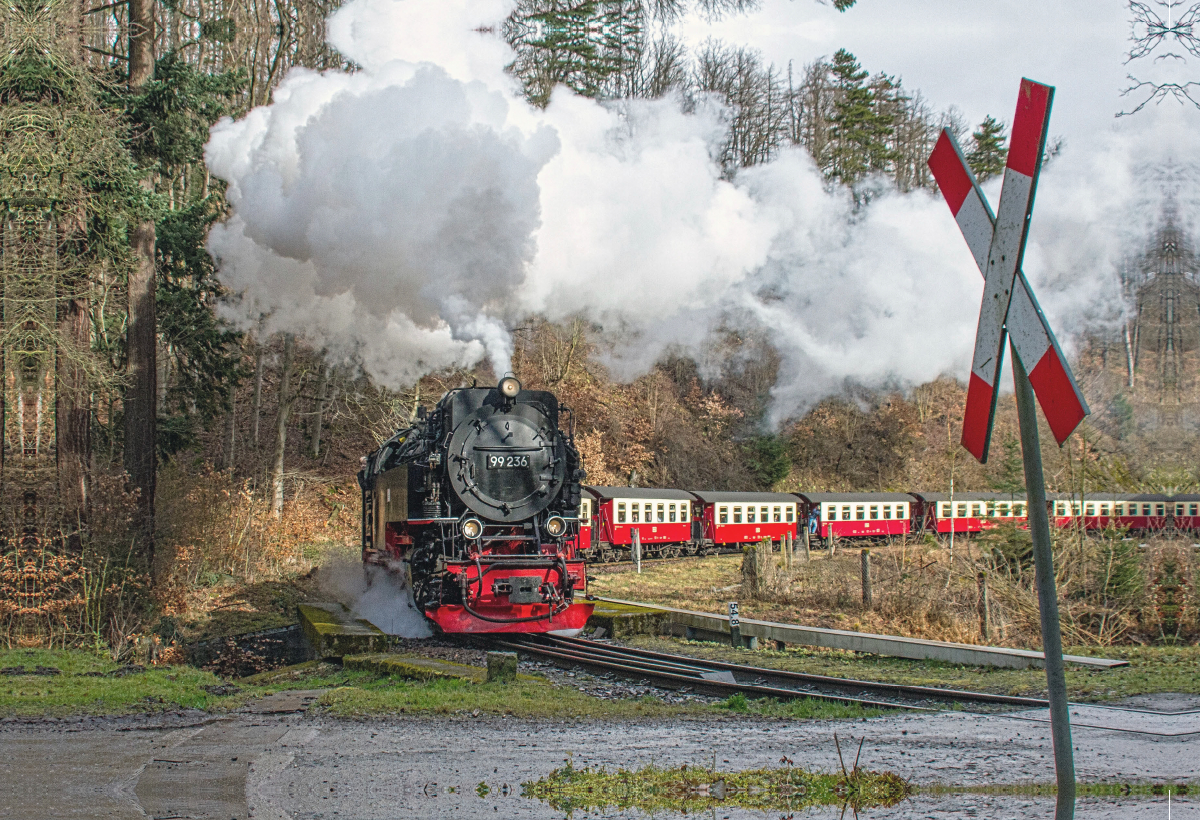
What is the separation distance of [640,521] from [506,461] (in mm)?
15872

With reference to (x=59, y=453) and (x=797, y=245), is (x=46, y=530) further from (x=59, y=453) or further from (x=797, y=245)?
(x=797, y=245)

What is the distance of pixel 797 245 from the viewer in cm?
2502

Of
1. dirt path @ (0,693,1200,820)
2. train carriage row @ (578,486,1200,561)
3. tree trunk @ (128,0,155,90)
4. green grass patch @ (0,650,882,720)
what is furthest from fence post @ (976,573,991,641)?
tree trunk @ (128,0,155,90)

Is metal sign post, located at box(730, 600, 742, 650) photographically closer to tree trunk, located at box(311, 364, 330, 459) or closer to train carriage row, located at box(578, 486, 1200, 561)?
train carriage row, located at box(578, 486, 1200, 561)

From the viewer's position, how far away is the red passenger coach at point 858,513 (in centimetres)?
3425

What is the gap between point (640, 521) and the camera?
30.0m

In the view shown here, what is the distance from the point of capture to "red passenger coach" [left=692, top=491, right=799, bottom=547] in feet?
106

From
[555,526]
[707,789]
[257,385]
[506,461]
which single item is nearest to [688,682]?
[555,526]

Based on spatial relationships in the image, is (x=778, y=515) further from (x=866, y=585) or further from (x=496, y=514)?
(x=496, y=514)

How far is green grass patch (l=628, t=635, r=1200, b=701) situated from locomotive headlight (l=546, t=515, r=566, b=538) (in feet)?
7.19

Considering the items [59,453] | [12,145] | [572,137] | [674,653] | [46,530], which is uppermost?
[572,137]

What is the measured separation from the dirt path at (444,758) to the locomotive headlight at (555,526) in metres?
5.87

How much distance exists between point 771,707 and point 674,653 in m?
4.60

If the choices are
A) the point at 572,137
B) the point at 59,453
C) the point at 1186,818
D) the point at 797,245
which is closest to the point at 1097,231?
the point at 797,245
